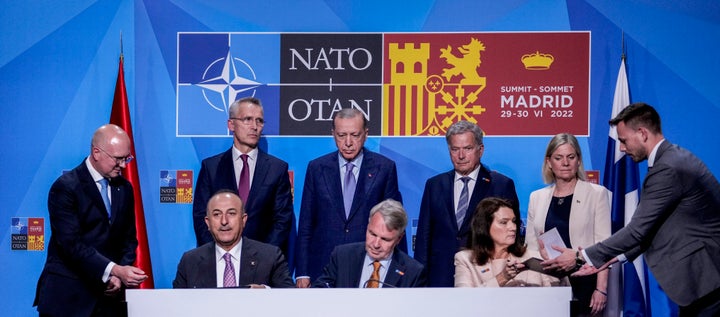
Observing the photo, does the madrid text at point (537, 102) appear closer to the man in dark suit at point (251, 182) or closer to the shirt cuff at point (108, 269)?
the man in dark suit at point (251, 182)

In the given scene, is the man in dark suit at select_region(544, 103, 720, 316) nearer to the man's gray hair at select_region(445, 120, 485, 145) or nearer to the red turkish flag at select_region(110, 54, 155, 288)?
the man's gray hair at select_region(445, 120, 485, 145)

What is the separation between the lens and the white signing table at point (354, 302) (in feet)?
10.00

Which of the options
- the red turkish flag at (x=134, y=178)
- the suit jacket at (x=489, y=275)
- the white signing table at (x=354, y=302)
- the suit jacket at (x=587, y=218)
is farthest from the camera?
the red turkish flag at (x=134, y=178)

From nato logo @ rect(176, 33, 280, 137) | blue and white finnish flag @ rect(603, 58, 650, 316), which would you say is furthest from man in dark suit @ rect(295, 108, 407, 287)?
blue and white finnish flag @ rect(603, 58, 650, 316)

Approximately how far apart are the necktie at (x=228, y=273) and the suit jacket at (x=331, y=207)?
99 cm

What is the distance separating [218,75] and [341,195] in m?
1.47

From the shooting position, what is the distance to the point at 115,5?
6242 mm

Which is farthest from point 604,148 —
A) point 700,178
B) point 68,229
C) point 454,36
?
point 68,229

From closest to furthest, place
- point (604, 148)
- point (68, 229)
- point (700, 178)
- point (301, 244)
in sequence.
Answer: point (700, 178)
point (68, 229)
point (301, 244)
point (604, 148)

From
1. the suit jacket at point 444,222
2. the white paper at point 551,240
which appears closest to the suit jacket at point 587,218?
the suit jacket at point 444,222

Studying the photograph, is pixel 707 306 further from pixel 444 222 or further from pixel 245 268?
pixel 245 268

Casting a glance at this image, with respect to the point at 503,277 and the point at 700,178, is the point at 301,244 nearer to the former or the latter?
the point at 503,277

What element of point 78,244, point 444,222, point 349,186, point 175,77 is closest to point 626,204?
point 444,222

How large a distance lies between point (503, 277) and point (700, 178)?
3.31 ft
